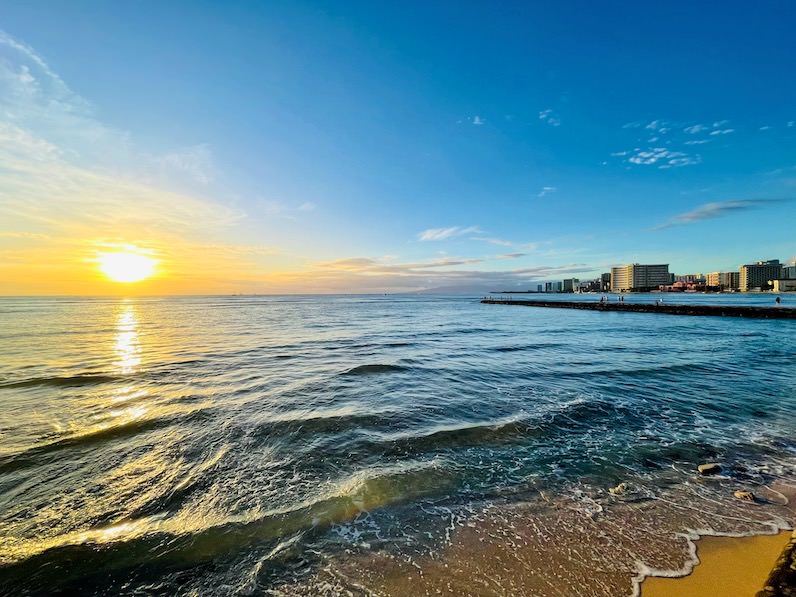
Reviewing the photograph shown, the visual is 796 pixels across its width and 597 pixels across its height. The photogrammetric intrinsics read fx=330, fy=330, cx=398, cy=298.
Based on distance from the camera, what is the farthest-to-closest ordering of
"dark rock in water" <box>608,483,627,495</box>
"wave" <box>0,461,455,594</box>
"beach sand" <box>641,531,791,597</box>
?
"dark rock in water" <box>608,483,627,495</box>, "wave" <box>0,461,455,594</box>, "beach sand" <box>641,531,791,597</box>

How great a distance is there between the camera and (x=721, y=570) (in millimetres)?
4016

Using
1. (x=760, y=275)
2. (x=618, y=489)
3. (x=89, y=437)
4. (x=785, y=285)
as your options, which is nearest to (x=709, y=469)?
(x=618, y=489)

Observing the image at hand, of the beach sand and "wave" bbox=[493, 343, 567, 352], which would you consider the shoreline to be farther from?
"wave" bbox=[493, 343, 567, 352]

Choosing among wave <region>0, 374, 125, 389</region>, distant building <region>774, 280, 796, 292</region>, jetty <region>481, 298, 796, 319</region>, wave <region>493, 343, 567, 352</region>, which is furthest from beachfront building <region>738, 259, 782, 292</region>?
wave <region>0, 374, 125, 389</region>

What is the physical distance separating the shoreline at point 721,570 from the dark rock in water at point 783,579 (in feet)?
0.27

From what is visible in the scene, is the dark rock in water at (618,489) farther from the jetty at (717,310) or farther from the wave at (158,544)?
the jetty at (717,310)

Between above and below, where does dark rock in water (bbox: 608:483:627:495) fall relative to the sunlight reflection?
above

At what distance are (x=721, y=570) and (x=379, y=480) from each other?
15.8ft

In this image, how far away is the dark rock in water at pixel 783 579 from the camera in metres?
2.88

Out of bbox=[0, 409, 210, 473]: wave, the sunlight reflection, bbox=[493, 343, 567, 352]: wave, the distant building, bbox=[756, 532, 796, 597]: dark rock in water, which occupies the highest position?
→ the distant building

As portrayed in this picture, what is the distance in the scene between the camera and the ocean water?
4.14 metres

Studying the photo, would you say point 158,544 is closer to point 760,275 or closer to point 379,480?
point 379,480

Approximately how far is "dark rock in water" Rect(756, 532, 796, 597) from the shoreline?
83mm

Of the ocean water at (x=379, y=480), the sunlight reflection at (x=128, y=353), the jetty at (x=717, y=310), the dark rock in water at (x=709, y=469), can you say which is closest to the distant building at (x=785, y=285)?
the jetty at (x=717, y=310)
